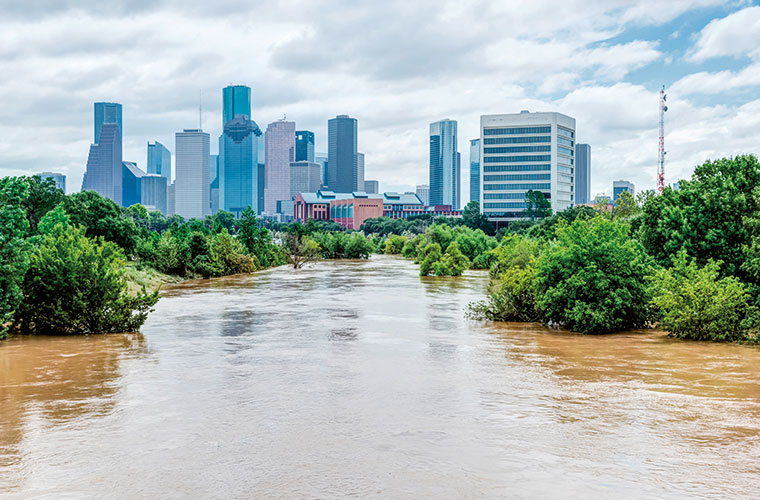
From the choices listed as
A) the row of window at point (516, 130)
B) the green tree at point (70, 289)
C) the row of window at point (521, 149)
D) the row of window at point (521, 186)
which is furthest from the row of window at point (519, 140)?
the green tree at point (70, 289)

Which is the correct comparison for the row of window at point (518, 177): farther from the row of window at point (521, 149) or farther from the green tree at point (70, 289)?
the green tree at point (70, 289)

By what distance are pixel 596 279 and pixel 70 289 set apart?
16.9m

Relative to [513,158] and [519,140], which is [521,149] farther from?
[513,158]

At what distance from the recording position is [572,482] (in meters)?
9.34

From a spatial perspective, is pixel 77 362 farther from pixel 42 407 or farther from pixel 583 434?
pixel 583 434

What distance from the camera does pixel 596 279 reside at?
73.6ft

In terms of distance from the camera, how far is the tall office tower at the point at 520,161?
479 ft

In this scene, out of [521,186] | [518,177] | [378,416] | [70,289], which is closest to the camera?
[378,416]

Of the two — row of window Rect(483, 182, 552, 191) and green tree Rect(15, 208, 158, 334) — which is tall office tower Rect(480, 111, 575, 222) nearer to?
row of window Rect(483, 182, 552, 191)

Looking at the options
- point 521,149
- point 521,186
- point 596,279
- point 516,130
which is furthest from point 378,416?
point 516,130

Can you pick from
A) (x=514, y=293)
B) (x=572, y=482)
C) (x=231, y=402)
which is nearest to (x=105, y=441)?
(x=231, y=402)

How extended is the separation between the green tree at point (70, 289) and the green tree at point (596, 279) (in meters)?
13.7

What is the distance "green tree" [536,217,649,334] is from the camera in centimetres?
2267

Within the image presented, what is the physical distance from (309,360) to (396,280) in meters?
32.3
